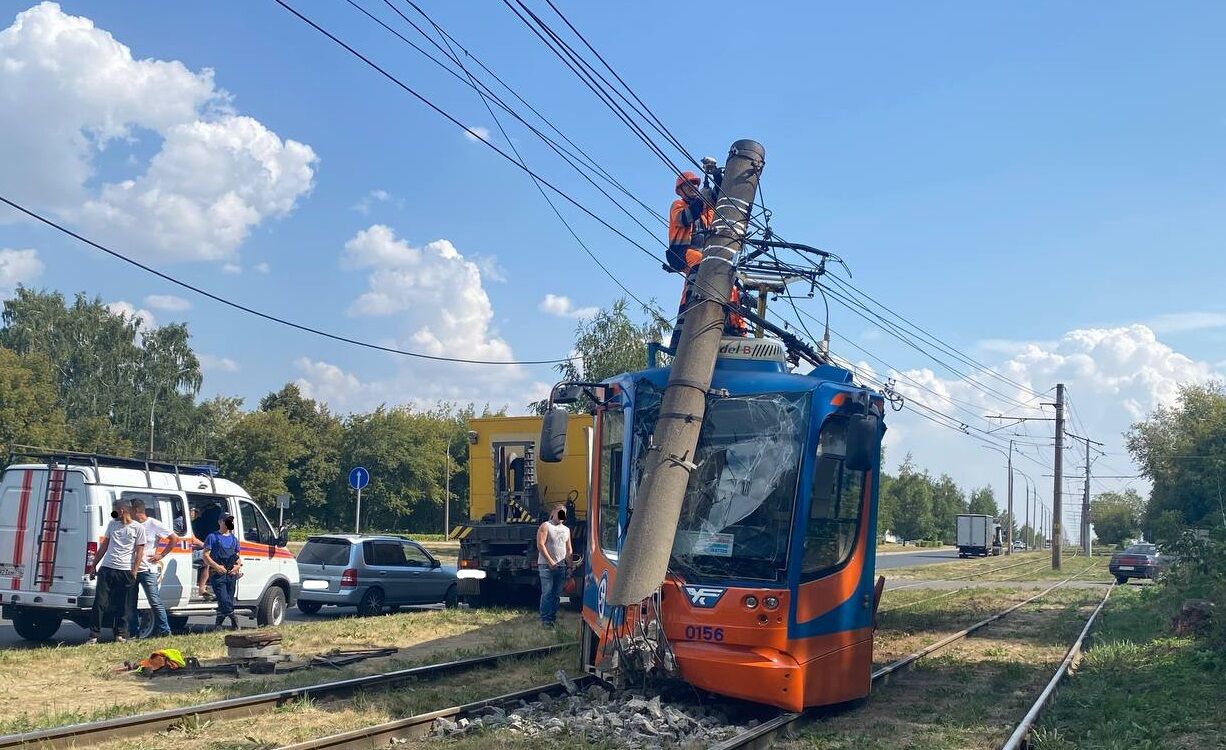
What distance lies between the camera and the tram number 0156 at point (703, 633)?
827cm

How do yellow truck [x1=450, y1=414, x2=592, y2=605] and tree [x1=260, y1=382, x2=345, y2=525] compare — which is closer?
yellow truck [x1=450, y1=414, x2=592, y2=605]

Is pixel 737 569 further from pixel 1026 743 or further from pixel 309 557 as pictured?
pixel 309 557

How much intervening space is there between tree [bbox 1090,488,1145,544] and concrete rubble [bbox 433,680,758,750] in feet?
388

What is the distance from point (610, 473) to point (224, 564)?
6994mm

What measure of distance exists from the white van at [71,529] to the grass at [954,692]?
9.28m

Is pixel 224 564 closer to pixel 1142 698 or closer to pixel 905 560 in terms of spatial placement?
pixel 1142 698

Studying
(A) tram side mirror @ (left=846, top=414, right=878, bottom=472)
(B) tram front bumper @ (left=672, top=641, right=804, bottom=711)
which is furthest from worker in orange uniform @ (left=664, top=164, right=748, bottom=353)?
(B) tram front bumper @ (left=672, top=641, right=804, bottom=711)

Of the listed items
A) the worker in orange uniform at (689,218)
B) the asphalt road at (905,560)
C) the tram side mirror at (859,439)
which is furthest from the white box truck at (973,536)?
the tram side mirror at (859,439)

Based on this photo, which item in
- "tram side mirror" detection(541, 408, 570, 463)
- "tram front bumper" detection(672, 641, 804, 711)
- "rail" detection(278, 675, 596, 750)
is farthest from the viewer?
"tram side mirror" detection(541, 408, 570, 463)

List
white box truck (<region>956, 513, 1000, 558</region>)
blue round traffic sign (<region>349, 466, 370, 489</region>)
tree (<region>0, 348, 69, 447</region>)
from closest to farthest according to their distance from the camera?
blue round traffic sign (<region>349, 466, 370, 489</region>) → tree (<region>0, 348, 69, 447</region>) → white box truck (<region>956, 513, 1000, 558</region>)

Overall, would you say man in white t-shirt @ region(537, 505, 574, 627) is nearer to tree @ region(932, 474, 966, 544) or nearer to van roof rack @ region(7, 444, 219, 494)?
van roof rack @ region(7, 444, 219, 494)

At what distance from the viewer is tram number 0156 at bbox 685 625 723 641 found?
8.27m

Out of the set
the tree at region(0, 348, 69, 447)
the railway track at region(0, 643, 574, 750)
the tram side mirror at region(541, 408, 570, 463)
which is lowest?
the railway track at region(0, 643, 574, 750)

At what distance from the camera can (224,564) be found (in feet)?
46.4
